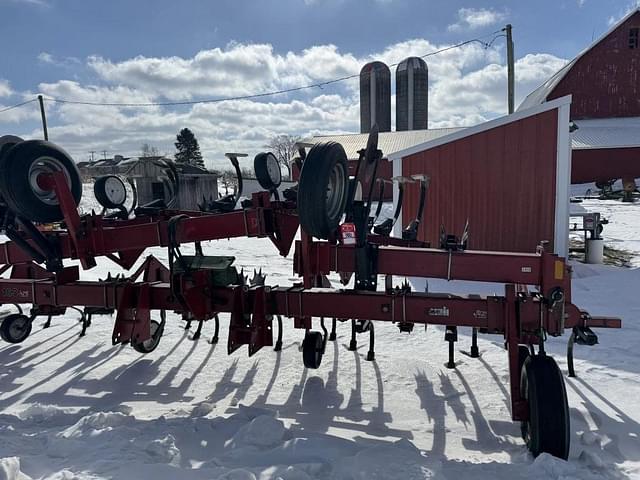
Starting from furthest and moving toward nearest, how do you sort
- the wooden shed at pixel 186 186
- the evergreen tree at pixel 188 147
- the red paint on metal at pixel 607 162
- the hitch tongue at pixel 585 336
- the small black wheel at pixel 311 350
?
the evergreen tree at pixel 188 147, the wooden shed at pixel 186 186, the red paint on metal at pixel 607 162, the small black wheel at pixel 311 350, the hitch tongue at pixel 585 336

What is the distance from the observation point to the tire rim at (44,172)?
171 inches

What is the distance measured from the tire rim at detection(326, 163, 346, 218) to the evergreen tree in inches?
2031

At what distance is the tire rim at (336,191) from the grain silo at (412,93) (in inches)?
1619

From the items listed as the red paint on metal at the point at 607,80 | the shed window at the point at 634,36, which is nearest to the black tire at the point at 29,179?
the red paint on metal at the point at 607,80

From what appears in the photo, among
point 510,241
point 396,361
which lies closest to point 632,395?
point 396,361

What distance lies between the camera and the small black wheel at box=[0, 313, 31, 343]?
5.89 m

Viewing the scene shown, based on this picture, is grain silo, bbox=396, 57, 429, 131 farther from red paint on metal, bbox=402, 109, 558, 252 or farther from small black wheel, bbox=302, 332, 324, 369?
small black wheel, bbox=302, 332, 324, 369

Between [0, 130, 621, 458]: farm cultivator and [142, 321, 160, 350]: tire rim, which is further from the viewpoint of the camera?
[142, 321, 160, 350]: tire rim

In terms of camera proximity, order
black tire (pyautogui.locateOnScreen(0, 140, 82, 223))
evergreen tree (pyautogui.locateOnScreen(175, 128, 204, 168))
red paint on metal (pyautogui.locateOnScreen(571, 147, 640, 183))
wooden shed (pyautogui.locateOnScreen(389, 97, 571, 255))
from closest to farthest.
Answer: black tire (pyautogui.locateOnScreen(0, 140, 82, 223)) < wooden shed (pyautogui.locateOnScreen(389, 97, 571, 255)) < red paint on metal (pyautogui.locateOnScreen(571, 147, 640, 183)) < evergreen tree (pyautogui.locateOnScreen(175, 128, 204, 168))

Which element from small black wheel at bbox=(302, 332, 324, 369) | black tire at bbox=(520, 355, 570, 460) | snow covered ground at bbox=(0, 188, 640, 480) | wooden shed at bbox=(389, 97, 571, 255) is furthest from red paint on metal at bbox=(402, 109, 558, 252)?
black tire at bbox=(520, 355, 570, 460)

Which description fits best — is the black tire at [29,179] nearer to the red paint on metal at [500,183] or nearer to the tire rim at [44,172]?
the tire rim at [44,172]

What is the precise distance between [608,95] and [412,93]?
77.6 ft

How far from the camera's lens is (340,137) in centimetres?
3434

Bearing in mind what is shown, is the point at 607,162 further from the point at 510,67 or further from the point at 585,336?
the point at 585,336
